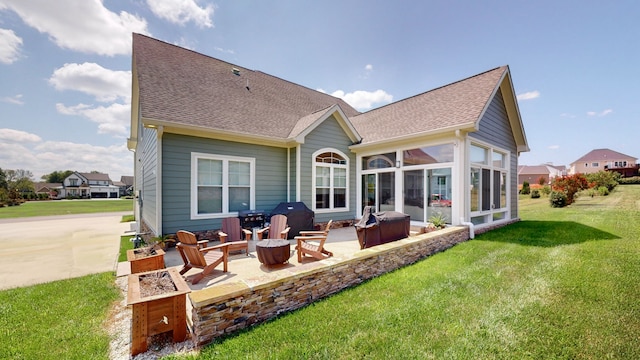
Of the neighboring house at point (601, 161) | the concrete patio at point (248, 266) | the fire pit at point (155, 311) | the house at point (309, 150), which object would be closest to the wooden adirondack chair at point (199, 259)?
the concrete patio at point (248, 266)

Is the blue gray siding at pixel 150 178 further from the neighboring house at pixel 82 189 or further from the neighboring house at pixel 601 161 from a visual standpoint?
the neighboring house at pixel 601 161

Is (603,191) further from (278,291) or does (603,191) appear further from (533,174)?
(533,174)

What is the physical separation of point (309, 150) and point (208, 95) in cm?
423

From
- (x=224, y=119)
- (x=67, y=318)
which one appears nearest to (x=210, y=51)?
(x=224, y=119)

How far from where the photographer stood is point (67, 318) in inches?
138

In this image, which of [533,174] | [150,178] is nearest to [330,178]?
[150,178]

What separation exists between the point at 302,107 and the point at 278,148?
4.02m

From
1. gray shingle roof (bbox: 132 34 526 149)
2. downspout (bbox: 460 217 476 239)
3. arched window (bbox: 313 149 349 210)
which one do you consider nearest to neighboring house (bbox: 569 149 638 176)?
gray shingle roof (bbox: 132 34 526 149)

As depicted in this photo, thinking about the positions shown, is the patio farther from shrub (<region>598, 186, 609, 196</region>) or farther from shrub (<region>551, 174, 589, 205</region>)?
shrub (<region>598, 186, 609, 196</region>)

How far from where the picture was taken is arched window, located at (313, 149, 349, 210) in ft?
31.4

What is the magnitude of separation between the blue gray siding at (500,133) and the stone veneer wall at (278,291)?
587 cm

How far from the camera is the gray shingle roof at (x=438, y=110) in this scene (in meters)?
7.86

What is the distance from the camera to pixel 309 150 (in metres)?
9.23

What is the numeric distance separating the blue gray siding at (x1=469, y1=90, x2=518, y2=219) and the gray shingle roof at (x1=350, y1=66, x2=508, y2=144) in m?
0.79
